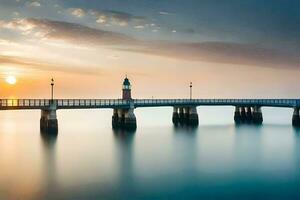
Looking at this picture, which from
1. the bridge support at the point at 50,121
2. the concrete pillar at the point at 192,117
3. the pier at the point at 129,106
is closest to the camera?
the pier at the point at 129,106

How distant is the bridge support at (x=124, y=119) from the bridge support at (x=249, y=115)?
29264 millimetres

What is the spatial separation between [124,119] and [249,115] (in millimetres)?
33256

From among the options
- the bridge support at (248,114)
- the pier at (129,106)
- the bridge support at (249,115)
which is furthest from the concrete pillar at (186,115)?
the bridge support at (248,114)

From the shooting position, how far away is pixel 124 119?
63.2 meters

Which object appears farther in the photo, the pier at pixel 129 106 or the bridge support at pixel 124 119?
the bridge support at pixel 124 119

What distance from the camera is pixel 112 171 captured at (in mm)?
32281

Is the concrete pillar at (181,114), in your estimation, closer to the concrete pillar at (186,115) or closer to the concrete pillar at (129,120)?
the concrete pillar at (186,115)

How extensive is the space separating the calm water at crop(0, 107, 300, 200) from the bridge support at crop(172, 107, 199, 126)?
19532 millimetres

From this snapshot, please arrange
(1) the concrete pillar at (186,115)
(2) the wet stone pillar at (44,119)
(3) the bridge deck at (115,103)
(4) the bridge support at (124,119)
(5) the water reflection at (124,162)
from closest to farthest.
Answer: (5) the water reflection at (124,162) → (3) the bridge deck at (115,103) → (2) the wet stone pillar at (44,119) → (4) the bridge support at (124,119) → (1) the concrete pillar at (186,115)

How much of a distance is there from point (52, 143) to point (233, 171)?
24211mm

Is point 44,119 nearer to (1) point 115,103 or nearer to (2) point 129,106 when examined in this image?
(1) point 115,103

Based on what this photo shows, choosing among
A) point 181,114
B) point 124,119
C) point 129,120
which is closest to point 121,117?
point 124,119

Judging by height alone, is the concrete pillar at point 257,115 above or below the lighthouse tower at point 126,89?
below

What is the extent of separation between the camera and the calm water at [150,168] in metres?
25.5
